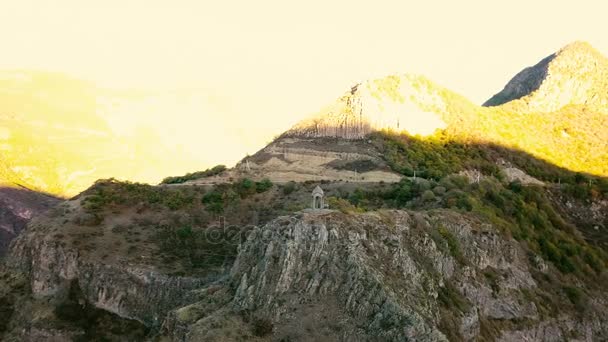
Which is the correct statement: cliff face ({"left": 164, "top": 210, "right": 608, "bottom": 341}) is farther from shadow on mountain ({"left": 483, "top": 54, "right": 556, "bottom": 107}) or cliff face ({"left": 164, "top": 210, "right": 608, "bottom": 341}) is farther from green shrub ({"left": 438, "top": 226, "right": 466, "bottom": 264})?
shadow on mountain ({"left": 483, "top": 54, "right": 556, "bottom": 107})

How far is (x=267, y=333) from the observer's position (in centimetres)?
3278

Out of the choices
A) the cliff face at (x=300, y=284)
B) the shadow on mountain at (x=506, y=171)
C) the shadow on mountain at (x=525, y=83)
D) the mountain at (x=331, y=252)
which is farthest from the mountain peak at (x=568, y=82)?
the cliff face at (x=300, y=284)

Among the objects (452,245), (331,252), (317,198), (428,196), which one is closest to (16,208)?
(428,196)

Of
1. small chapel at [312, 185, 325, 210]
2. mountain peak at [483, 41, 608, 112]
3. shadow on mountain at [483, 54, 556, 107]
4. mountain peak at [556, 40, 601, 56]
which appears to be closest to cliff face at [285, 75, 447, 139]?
mountain peak at [483, 41, 608, 112]

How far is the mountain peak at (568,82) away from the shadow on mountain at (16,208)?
12431 centimetres

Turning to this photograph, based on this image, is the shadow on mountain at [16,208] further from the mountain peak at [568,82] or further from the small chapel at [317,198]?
the mountain peak at [568,82]

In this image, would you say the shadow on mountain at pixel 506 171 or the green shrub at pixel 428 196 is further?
the shadow on mountain at pixel 506 171

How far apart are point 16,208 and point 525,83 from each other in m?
151

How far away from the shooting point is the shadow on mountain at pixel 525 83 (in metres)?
175

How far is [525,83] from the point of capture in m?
Answer: 184

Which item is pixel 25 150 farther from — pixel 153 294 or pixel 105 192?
pixel 153 294

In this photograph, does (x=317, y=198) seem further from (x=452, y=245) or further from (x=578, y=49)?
(x=578, y=49)

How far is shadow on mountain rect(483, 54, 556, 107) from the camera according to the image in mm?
174650

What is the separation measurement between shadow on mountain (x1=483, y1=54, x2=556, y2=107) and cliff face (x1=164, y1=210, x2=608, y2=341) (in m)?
142
